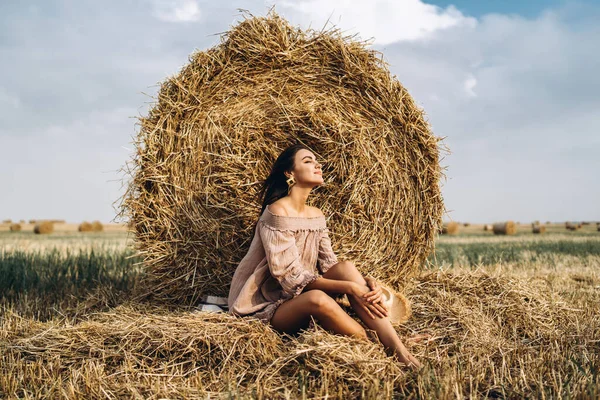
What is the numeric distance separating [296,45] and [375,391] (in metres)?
2.94

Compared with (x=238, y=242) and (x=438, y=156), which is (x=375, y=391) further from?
(x=438, y=156)

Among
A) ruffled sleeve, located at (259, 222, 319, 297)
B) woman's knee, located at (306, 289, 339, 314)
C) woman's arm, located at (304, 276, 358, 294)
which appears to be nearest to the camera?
→ woman's knee, located at (306, 289, 339, 314)

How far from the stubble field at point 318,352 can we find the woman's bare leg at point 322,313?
9 centimetres

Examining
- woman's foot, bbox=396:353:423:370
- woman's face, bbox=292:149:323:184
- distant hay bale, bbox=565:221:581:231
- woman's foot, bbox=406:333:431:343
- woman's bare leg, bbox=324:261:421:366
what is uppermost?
woman's face, bbox=292:149:323:184

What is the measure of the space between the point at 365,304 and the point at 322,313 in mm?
275

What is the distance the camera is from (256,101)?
4.26 meters

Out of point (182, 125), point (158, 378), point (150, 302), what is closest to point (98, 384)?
point (158, 378)

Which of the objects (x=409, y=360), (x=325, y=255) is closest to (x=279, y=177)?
(x=325, y=255)

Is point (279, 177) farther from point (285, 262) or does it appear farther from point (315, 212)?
point (285, 262)

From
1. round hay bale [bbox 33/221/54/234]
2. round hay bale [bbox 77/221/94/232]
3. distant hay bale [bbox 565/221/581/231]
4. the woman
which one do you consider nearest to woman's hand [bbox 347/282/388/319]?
the woman

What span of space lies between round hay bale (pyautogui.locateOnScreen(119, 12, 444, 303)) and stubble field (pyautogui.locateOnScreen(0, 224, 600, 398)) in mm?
510

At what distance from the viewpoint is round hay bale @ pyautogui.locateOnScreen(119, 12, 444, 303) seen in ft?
13.5

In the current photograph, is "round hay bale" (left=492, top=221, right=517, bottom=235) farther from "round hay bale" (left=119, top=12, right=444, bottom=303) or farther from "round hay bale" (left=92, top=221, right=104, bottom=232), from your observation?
"round hay bale" (left=92, top=221, right=104, bottom=232)

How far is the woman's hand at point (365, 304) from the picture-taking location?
3.15 metres
